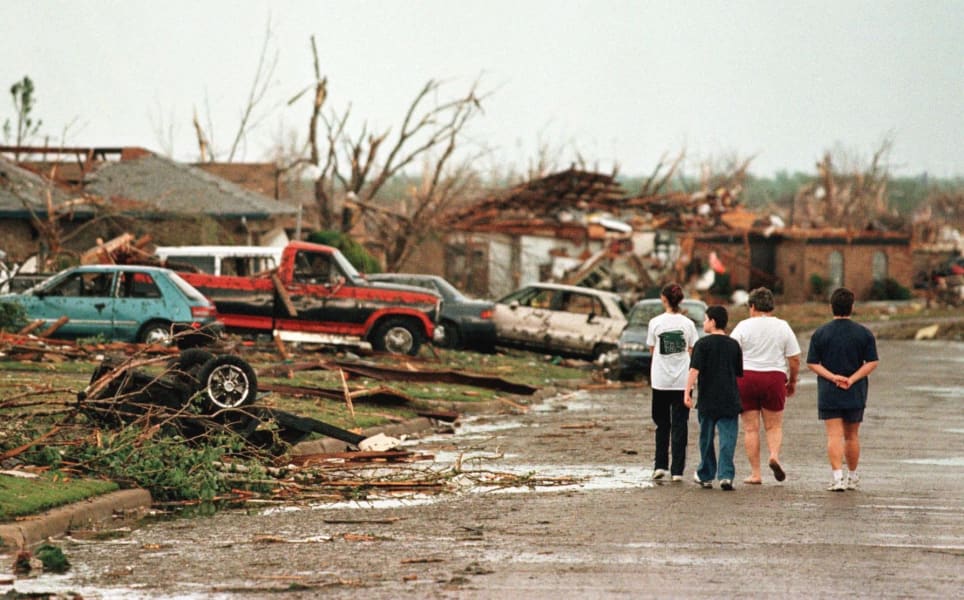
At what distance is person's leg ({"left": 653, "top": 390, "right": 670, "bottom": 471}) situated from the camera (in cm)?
1480

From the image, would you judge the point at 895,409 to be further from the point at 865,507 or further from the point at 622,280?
the point at 622,280

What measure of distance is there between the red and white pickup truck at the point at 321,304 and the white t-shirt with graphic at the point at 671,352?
51.8 ft

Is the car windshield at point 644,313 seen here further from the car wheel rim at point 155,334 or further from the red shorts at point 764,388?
the red shorts at point 764,388

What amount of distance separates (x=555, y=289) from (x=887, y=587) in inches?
1054

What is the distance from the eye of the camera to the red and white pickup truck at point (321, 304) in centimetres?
2991

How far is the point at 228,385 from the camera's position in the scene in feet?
52.7

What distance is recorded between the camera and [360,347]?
30344 millimetres

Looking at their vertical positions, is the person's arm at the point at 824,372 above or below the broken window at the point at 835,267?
below

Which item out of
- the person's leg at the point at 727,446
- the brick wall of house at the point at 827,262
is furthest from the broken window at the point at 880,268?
the person's leg at the point at 727,446

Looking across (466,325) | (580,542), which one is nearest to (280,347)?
(466,325)

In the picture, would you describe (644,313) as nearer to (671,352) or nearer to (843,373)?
(671,352)

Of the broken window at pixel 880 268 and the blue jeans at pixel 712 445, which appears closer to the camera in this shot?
the blue jeans at pixel 712 445

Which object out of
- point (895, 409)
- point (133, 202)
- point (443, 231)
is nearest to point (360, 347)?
point (895, 409)

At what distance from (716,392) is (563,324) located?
2075 centimetres
